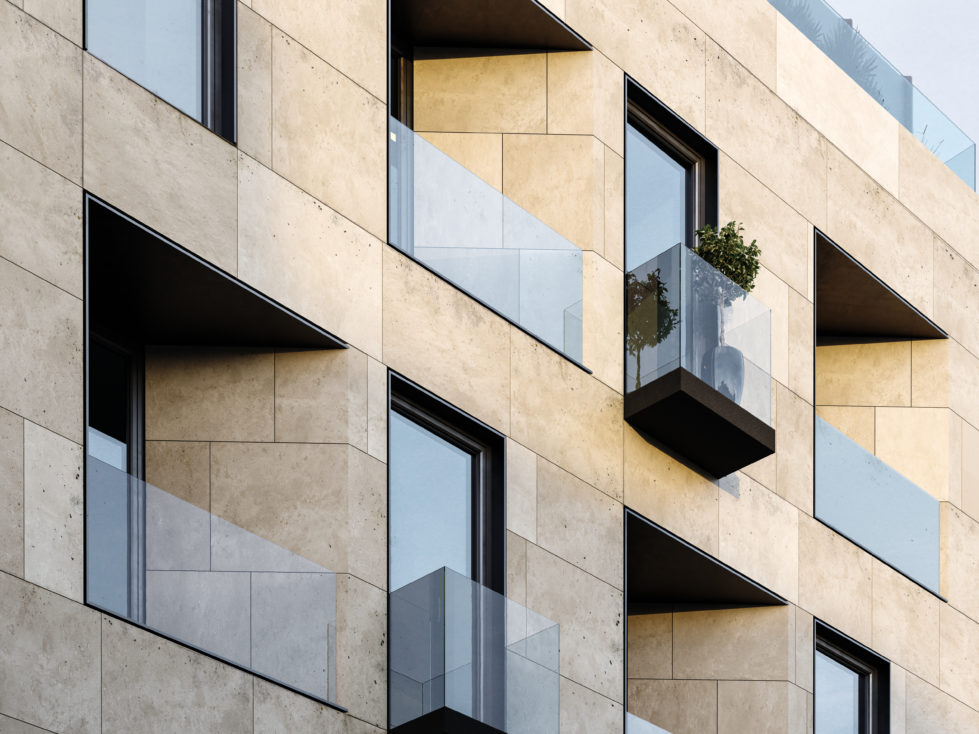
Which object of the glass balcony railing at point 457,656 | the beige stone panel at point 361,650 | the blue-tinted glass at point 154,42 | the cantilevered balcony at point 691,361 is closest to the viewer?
the blue-tinted glass at point 154,42

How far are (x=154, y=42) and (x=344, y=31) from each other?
2695 millimetres

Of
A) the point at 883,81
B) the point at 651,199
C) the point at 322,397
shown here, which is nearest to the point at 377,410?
the point at 322,397

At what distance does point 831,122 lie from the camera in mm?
27500

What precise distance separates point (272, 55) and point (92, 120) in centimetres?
282

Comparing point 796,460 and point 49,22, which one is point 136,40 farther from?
point 796,460

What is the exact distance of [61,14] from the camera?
16.1 m

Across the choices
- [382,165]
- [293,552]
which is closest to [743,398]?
[382,165]

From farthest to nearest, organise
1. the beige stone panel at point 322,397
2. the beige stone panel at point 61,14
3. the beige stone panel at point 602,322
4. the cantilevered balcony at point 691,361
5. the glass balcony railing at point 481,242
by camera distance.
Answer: the cantilevered balcony at point 691,361
the beige stone panel at point 602,322
the glass balcony railing at point 481,242
the beige stone panel at point 322,397
the beige stone panel at point 61,14

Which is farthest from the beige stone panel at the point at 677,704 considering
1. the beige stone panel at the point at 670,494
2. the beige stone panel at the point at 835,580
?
the beige stone panel at the point at 670,494

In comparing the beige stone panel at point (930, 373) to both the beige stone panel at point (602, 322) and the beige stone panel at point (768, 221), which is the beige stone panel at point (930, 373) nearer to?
the beige stone panel at point (768, 221)

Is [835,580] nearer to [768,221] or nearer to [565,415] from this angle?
[768,221]

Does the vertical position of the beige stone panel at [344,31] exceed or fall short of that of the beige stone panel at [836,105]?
it falls short

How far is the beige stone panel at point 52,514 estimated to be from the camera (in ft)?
48.3

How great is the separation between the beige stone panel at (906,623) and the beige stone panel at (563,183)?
6608 millimetres
